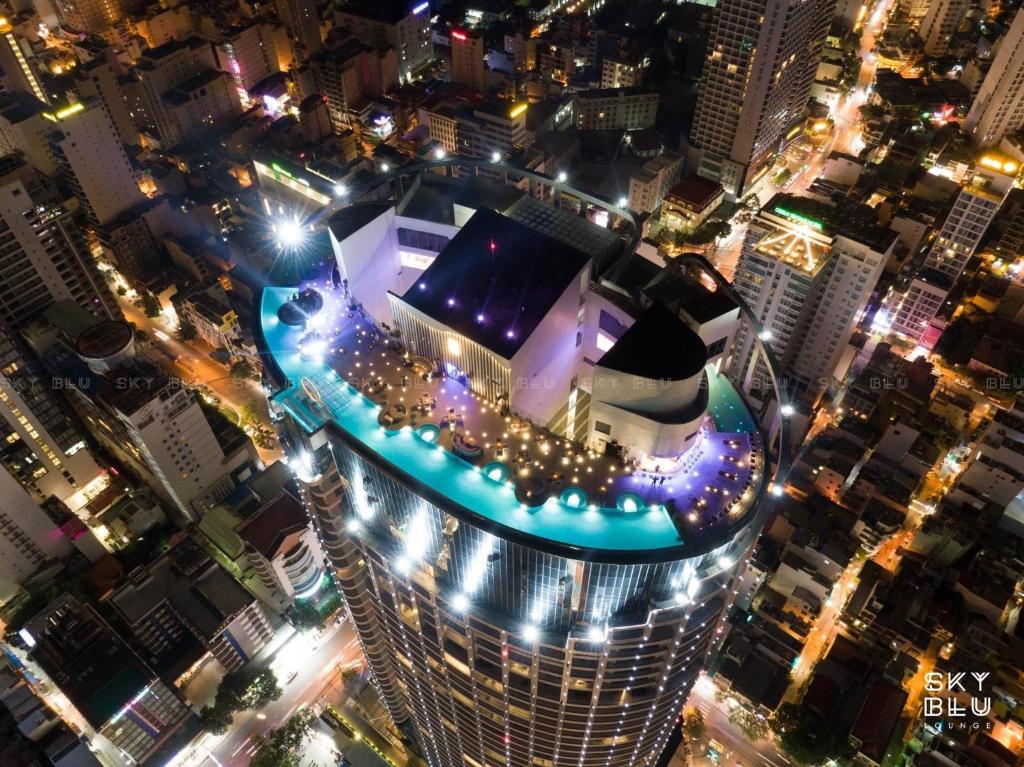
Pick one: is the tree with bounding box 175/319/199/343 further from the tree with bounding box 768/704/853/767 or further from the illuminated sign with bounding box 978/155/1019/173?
the illuminated sign with bounding box 978/155/1019/173

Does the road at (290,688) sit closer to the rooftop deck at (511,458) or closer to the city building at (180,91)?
the rooftop deck at (511,458)

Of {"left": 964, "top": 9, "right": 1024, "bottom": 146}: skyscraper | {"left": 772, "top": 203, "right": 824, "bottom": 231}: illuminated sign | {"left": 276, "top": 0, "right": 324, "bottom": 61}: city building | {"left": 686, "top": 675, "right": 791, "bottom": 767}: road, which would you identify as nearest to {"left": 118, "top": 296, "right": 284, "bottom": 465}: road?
{"left": 686, "top": 675, "right": 791, "bottom": 767}: road

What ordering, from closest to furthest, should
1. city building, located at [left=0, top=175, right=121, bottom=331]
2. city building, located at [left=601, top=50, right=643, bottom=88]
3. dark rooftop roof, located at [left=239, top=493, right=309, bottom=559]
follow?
dark rooftop roof, located at [left=239, top=493, right=309, bottom=559] < city building, located at [left=0, top=175, right=121, bottom=331] < city building, located at [left=601, top=50, right=643, bottom=88]

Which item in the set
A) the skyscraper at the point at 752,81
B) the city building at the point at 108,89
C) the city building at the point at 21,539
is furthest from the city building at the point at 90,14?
the skyscraper at the point at 752,81

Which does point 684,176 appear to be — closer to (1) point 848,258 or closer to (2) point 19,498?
(1) point 848,258

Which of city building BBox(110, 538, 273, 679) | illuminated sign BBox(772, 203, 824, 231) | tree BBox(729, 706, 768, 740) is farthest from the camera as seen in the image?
illuminated sign BBox(772, 203, 824, 231)

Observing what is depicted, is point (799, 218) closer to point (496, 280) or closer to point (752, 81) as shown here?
point (752, 81)

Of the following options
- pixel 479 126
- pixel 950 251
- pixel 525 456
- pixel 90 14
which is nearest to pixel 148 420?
pixel 525 456
